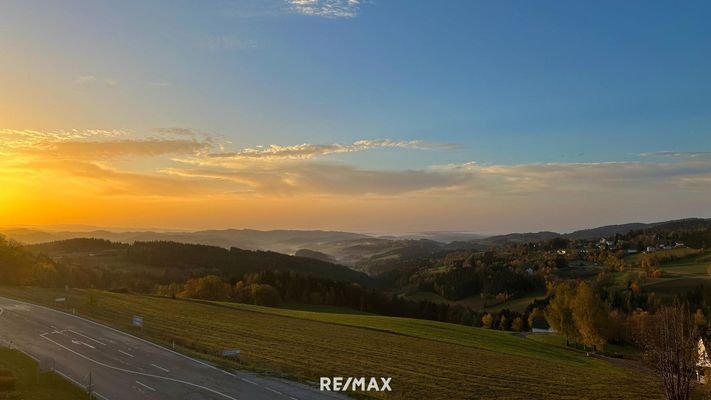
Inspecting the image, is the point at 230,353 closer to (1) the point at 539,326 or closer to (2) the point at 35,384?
(2) the point at 35,384

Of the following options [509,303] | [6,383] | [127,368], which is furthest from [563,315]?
[6,383]

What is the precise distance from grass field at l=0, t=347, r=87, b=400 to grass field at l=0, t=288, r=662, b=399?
12.2 meters

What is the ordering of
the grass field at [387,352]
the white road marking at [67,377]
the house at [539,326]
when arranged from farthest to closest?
the house at [539,326] < the grass field at [387,352] < the white road marking at [67,377]

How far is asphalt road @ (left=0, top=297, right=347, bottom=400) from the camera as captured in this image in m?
31.5

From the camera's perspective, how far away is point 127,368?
122 ft

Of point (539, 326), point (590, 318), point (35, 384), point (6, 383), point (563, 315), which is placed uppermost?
point (6, 383)

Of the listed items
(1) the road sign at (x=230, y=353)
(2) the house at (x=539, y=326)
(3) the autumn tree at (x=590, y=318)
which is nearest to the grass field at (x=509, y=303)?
(2) the house at (x=539, y=326)

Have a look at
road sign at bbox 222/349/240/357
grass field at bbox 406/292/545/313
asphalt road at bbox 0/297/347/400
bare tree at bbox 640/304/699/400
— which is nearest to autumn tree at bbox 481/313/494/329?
grass field at bbox 406/292/545/313

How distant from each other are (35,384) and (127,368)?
7.06 meters

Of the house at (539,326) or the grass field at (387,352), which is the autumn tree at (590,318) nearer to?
the grass field at (387,352)

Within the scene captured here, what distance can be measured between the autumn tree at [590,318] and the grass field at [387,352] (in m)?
10.0

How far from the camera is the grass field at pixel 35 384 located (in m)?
28.3

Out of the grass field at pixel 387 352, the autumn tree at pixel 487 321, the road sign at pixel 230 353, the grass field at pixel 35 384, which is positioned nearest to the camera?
the grass field at pixel 35 384

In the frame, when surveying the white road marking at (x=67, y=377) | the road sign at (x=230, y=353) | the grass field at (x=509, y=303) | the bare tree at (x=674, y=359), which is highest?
the bare tree at (x=674, y=359)
